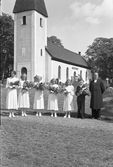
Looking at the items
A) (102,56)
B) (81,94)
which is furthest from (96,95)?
(102,56)

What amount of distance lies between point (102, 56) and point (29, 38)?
2279cm

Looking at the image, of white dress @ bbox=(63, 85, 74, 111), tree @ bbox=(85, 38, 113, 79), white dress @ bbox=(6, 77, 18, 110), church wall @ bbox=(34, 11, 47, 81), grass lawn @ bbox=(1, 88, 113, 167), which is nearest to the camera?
grass lawn @ bbox=(1, 88, 113, 167)

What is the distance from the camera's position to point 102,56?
52438mm

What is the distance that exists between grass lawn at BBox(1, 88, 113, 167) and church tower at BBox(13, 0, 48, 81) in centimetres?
2633

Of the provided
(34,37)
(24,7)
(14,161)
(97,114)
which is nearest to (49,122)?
(97,114)

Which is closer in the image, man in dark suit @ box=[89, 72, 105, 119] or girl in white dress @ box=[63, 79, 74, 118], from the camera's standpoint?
man in dark suit @ box=[89, 72, 105, 119]

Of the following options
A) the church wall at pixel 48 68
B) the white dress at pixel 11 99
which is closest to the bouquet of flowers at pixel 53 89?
the white dress at pixel 11 99

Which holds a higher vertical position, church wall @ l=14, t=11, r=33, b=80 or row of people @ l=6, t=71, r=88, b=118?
church wall @ l=14, t=11, r=33, b=80

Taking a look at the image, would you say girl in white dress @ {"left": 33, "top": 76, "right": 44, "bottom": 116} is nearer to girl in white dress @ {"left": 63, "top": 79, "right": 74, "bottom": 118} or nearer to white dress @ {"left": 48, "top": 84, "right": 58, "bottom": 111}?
white dress @ {"left": 48, "top": 84, "right": 58, "bottom": 111}

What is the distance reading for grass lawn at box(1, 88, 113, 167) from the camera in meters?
5.46

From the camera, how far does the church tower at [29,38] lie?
113 feet

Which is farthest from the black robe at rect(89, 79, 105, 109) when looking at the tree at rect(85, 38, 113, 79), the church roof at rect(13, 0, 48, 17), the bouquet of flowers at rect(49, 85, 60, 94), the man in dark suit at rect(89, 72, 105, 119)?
the tree at rect(85, 38, 113, 79)

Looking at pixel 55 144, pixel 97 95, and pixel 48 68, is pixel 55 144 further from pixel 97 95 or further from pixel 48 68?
pixel 48 68

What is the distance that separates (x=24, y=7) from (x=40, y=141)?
32.0 meters
